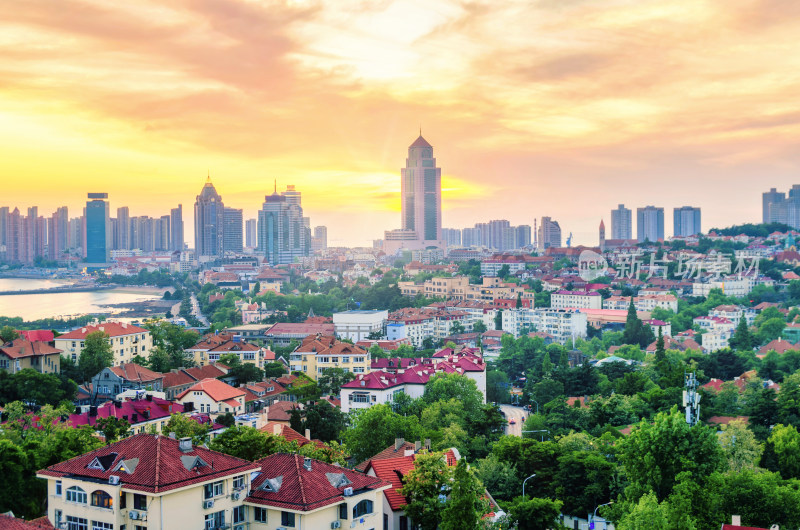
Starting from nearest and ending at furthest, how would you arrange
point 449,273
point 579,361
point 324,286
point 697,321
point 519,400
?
point 519,400, point 579,361, point 697,321, point 449,273, point 324,286

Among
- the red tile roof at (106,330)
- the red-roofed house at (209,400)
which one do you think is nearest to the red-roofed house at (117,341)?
the red tile roof at (106,330)

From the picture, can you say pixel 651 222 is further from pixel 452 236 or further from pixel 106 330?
pixel 106 330

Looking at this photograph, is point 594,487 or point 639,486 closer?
point 639,486

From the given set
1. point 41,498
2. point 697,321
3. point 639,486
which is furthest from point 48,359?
point 697,321

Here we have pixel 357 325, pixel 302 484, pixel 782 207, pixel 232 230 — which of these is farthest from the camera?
A: pixel 232 230

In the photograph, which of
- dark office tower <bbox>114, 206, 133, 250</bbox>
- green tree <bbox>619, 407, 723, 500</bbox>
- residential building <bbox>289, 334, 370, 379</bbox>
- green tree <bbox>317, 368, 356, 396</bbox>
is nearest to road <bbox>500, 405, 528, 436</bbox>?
residential building <bbox>289, 334, 370, 379</bbox>

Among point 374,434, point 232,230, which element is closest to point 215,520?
point 374,434

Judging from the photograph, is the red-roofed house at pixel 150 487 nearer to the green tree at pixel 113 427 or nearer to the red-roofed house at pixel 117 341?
the green tree at pixel 113 427

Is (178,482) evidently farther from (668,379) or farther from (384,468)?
(668,379)
